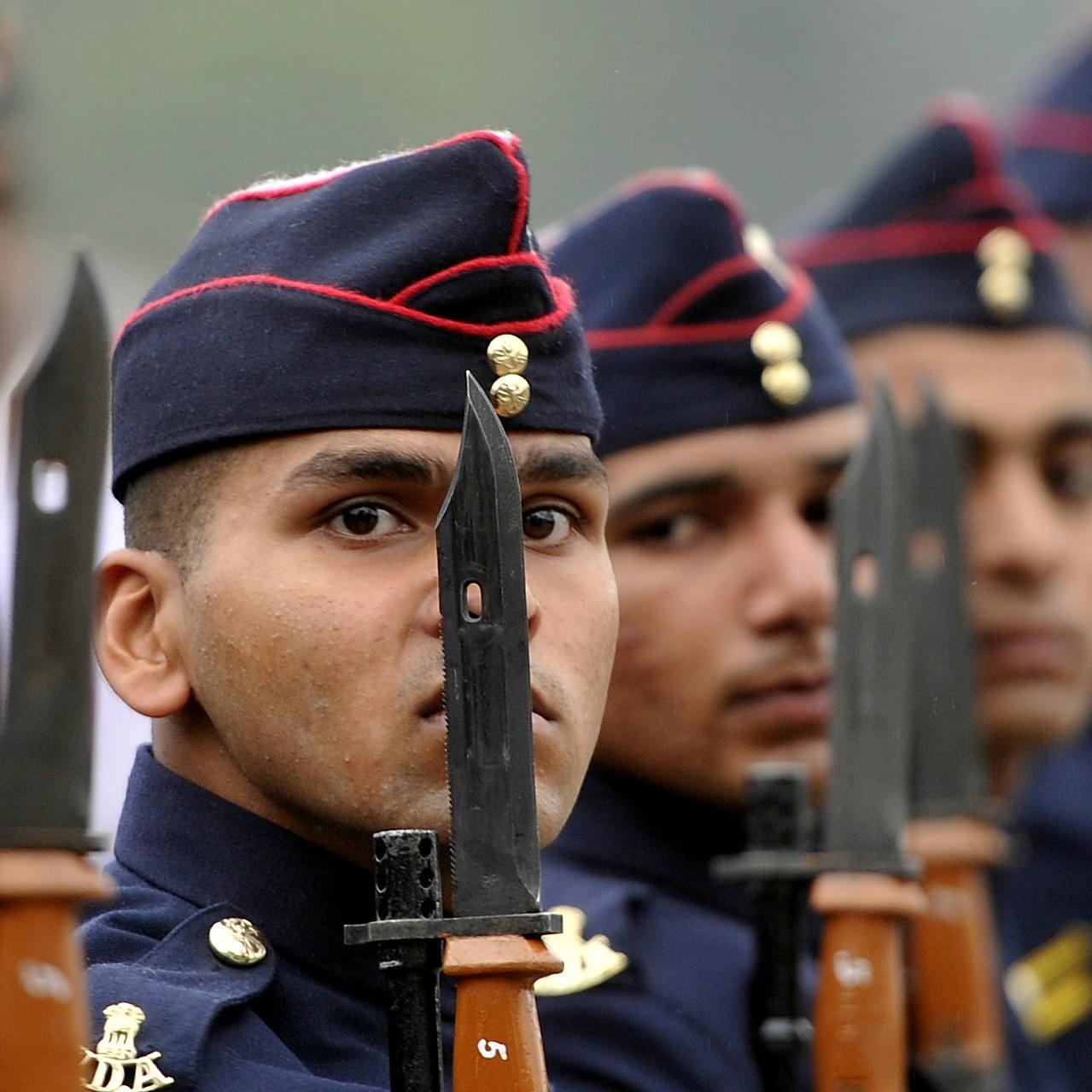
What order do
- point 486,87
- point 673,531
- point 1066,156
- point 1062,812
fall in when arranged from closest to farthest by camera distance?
point 673,531, point 1062,812, point 1066,156, point 486,87

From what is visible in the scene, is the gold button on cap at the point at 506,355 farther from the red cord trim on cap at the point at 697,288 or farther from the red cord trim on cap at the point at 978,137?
the red cord trim on cap at the point at 978,137

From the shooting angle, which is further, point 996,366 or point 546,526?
point 996,366

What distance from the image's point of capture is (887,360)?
5.50 metres

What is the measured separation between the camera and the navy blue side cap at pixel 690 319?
4.25 m

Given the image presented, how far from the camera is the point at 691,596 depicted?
415 cm

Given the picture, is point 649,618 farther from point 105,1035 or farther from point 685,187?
point 105,1035

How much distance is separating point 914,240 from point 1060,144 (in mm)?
2103

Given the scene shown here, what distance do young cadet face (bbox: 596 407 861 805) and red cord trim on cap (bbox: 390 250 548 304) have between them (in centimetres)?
122

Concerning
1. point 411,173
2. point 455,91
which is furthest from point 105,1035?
point 455,91

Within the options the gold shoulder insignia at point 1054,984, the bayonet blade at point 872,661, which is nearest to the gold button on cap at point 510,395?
the bayonet blade at point 872,661

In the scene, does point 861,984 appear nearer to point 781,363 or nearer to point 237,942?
point 237,942

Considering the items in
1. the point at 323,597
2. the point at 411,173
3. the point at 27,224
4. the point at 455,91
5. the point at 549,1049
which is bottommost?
the point at 549,1049

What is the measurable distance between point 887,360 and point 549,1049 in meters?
2.07

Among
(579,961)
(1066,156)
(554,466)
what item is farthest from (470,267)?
(1066,156)
